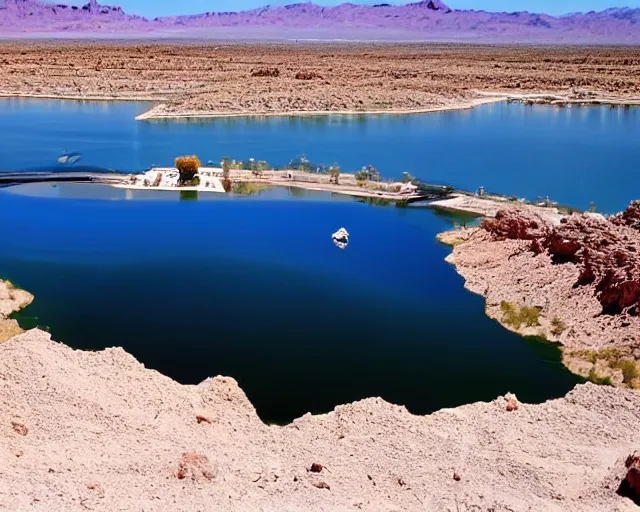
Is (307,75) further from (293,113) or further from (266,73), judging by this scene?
(293,113)

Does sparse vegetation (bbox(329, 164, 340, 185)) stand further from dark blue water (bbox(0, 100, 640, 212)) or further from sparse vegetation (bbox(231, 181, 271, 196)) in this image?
sparse vegetation (bbox(231, 181, 271, 196))

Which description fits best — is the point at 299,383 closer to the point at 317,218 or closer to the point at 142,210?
the point at 317,218

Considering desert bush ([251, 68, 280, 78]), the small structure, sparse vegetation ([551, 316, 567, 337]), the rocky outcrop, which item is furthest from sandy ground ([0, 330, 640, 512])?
desert bush ([251, 68, 280, 78])

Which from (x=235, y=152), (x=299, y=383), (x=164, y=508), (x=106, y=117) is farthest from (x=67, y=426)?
(x=106, y=117)

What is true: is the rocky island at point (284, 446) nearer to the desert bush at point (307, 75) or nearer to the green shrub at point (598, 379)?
the green shrub at point (598, 379)

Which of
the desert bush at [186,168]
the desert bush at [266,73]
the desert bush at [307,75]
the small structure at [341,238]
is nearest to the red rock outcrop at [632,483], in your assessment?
the small structure at [341,238]

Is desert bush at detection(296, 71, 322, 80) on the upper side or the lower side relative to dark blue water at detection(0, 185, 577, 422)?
upper
